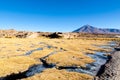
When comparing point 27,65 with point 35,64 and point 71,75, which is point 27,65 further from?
point 71,75

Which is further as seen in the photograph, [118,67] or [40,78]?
[118,67]

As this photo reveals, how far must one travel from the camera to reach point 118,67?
3612cm

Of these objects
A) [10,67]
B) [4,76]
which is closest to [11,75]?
[4,76]

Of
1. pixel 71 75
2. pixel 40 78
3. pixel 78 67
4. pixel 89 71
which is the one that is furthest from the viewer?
pixel 78 67

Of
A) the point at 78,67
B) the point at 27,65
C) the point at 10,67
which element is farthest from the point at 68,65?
the point at 10,67

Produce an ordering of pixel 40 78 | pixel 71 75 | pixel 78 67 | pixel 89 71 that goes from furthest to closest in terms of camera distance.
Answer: pixel 78 67, pixel 89 71, pixel 71 75, pixel 40 78

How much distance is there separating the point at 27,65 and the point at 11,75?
24.0ft

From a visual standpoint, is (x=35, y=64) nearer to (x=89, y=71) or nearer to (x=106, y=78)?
(x=89, y=71)

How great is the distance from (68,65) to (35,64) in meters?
8.12

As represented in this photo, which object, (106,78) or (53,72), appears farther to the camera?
(53,72)

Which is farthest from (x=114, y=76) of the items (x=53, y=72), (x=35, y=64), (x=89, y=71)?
(x=35, y=64)

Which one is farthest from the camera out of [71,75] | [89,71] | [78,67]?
[78,67]

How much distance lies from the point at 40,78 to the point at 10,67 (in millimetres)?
9950

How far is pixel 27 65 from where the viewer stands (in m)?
37.8
